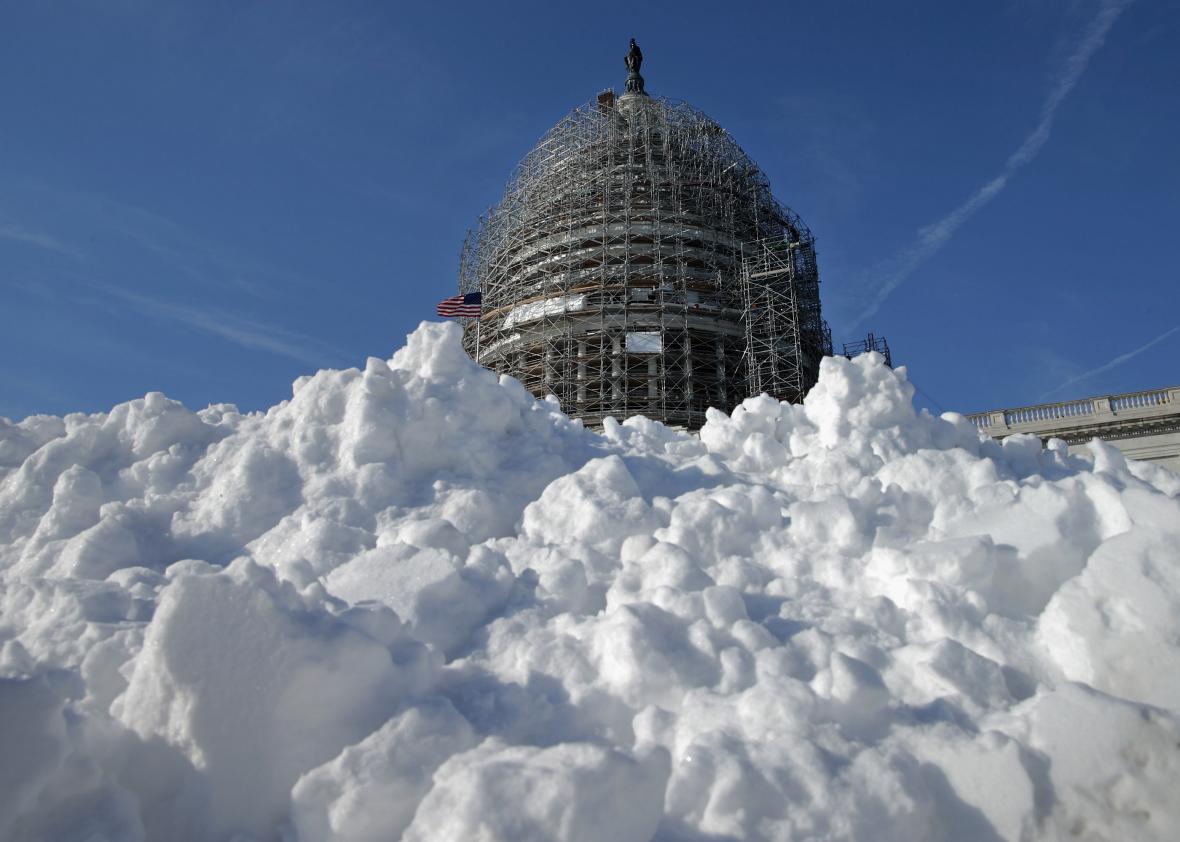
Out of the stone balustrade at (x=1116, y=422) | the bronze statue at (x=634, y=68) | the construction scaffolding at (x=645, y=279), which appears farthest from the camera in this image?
the bronze statue at (x=634, y=68)

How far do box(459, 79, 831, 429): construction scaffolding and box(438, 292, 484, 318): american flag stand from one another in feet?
2.49

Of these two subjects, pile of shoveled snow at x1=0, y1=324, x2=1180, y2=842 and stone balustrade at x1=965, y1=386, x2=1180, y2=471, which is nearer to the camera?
pile of shoveled snow at x1=0, y1=324, x2=1180, y2=842

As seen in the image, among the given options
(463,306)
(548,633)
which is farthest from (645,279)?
(548,633)

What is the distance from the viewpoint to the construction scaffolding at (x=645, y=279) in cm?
2642

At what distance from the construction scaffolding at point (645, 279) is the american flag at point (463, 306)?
2.49ft

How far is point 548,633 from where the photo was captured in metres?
5.09

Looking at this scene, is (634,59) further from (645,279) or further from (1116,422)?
(1116,422)

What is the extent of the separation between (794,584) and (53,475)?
7037 mm

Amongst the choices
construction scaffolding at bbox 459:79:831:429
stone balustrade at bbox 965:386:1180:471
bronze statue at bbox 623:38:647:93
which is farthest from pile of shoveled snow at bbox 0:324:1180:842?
bronze statue at bbox 623:38:647:93

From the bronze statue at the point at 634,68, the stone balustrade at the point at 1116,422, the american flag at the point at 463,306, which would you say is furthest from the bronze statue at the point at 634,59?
the stone balustrade at the point at 1116,422

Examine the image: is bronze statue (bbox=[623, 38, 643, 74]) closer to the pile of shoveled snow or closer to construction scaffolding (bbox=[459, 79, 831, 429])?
construction scaffolding (bbox=[459, 79, 831, 429])

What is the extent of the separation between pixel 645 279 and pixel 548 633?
78.3ft

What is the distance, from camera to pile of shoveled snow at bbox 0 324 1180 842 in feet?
12.2

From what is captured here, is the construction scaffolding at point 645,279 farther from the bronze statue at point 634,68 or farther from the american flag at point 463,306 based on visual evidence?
the bronze statue at point 634,68
